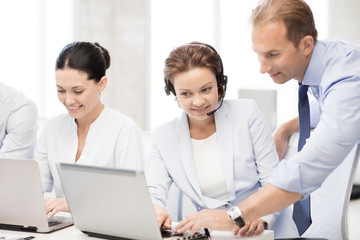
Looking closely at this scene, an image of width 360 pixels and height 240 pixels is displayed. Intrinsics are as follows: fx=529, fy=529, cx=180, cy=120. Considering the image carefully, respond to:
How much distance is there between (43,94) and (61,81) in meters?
2.67

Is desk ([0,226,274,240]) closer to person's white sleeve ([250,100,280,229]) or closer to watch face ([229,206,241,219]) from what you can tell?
watch face ([229,206,241,219])

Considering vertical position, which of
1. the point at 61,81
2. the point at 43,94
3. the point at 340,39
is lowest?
the point at 43,94

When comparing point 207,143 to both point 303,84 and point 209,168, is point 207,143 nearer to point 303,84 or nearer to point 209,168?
point 209,168

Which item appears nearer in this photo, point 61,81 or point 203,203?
point 203,203

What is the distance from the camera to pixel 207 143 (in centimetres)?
211

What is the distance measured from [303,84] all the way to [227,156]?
40cm

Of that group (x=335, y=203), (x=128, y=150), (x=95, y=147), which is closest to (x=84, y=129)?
(x=95, y=147)

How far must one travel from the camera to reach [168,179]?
2.07 meters

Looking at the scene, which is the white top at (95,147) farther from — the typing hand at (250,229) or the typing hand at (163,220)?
the typing hand at (250,229)

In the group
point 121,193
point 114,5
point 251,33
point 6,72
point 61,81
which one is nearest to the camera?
point 121,193

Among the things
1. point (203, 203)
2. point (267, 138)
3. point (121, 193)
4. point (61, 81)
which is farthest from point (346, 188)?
point (61, 81)

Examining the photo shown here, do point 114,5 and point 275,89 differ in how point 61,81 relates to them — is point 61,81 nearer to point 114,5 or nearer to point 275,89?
point 114,5

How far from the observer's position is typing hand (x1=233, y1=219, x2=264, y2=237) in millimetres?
1592

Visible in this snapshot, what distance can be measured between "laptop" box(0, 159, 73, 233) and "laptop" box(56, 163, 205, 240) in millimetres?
135
